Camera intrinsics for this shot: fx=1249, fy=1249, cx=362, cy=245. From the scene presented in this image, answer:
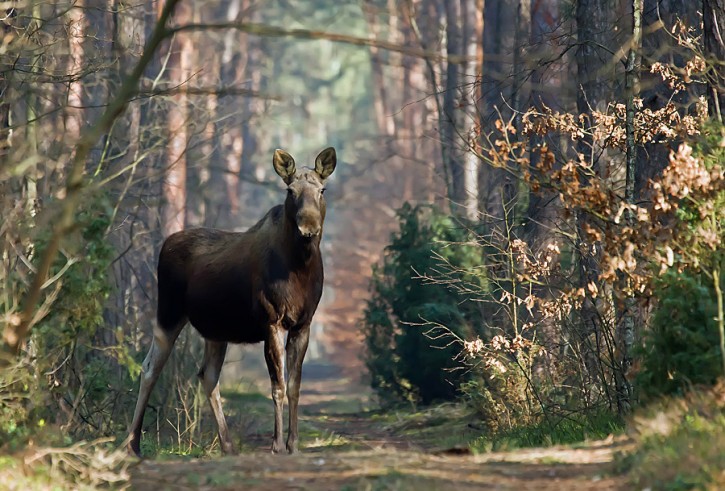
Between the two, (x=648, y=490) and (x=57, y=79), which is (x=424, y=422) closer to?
(x=57, y=79)

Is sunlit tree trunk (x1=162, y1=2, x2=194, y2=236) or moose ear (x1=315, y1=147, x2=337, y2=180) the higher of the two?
sunlit tree trunk (x1=162, y1=2, x2=194, y2=236)

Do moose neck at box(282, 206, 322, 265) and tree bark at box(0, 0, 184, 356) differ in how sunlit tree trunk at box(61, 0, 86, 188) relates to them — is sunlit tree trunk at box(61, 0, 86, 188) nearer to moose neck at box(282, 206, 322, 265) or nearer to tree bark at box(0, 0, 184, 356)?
moose neck at box(282, 206, 322, 265)

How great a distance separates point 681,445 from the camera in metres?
8.09

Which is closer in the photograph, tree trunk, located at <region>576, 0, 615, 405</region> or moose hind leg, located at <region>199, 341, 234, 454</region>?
tree trunk, located at <region>576, 0, 615, 405</region>

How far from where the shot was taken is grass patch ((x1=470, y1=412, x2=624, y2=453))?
11.1m

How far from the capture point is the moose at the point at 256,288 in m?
12.9

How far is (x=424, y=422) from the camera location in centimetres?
1945

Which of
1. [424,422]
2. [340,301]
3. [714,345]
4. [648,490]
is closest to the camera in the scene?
[648,490]

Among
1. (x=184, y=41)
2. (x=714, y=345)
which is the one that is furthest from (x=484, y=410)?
(x=184, y=41)

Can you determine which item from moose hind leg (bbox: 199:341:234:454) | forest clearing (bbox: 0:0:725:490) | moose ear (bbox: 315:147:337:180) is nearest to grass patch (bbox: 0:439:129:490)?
forest clearing (bbox: 0:0:725:490)

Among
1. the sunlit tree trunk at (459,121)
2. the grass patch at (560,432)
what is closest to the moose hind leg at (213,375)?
the grass patch at (560,432)

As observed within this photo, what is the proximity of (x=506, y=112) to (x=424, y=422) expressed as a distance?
6668 millimetres

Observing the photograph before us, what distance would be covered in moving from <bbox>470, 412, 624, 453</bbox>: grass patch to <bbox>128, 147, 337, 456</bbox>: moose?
2.22m

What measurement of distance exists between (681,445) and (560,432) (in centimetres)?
368
